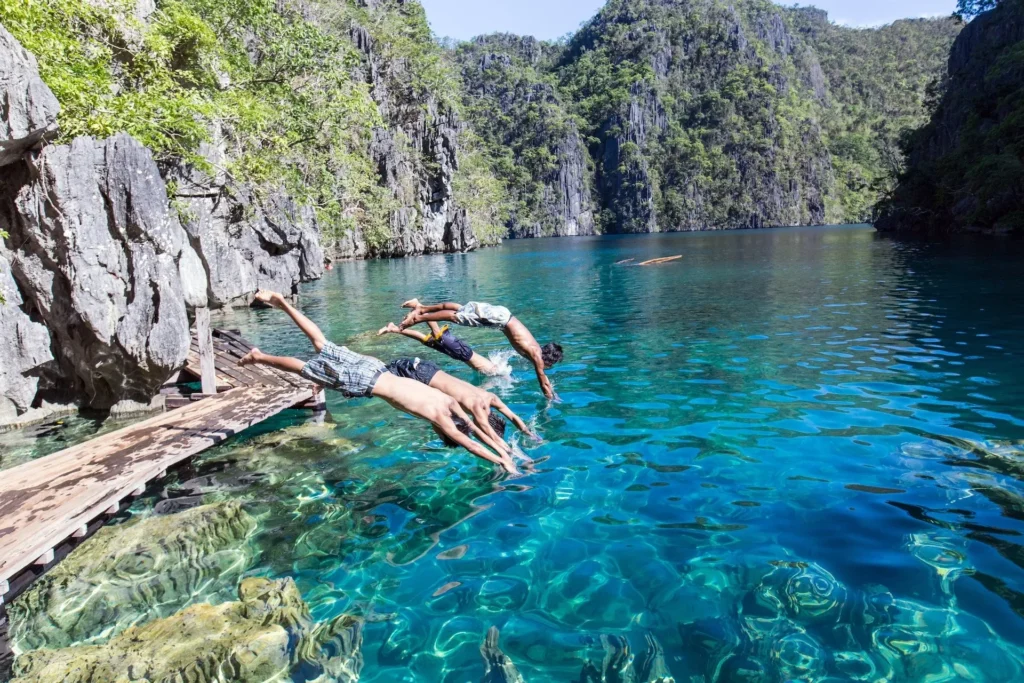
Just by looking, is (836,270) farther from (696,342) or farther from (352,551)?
(352,551)

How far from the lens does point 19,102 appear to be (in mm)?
7582

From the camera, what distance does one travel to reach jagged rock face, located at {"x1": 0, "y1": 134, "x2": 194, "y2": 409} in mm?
8570

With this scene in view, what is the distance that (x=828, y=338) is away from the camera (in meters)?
14.2

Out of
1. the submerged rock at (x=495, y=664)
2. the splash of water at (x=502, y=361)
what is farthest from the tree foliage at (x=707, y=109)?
the submerged rock at (x=495, y=664)

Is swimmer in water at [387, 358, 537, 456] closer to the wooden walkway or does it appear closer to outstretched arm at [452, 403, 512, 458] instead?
outstretched arm at [452, 403, 512, 458]

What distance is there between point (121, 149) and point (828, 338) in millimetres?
14287

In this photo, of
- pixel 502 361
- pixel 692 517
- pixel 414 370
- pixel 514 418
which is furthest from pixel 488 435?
pixel 502 361

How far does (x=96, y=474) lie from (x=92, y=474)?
4cm

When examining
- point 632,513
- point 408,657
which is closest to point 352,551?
point 408,657

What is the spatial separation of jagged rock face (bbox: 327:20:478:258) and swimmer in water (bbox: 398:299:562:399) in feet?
156

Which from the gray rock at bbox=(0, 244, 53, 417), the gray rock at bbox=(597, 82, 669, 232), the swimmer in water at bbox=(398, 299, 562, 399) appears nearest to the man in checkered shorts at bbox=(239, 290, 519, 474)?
the swimmer in water at bbox=(398, 299, 562, 399)

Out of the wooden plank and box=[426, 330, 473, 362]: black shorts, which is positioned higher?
box=[426, 330, 473, 362]: black shorts

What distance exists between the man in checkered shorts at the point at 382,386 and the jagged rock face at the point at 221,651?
2240 millimetres

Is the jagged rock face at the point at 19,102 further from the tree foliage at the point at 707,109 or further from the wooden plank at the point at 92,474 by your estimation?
the tree foliage at the point at 707,109
